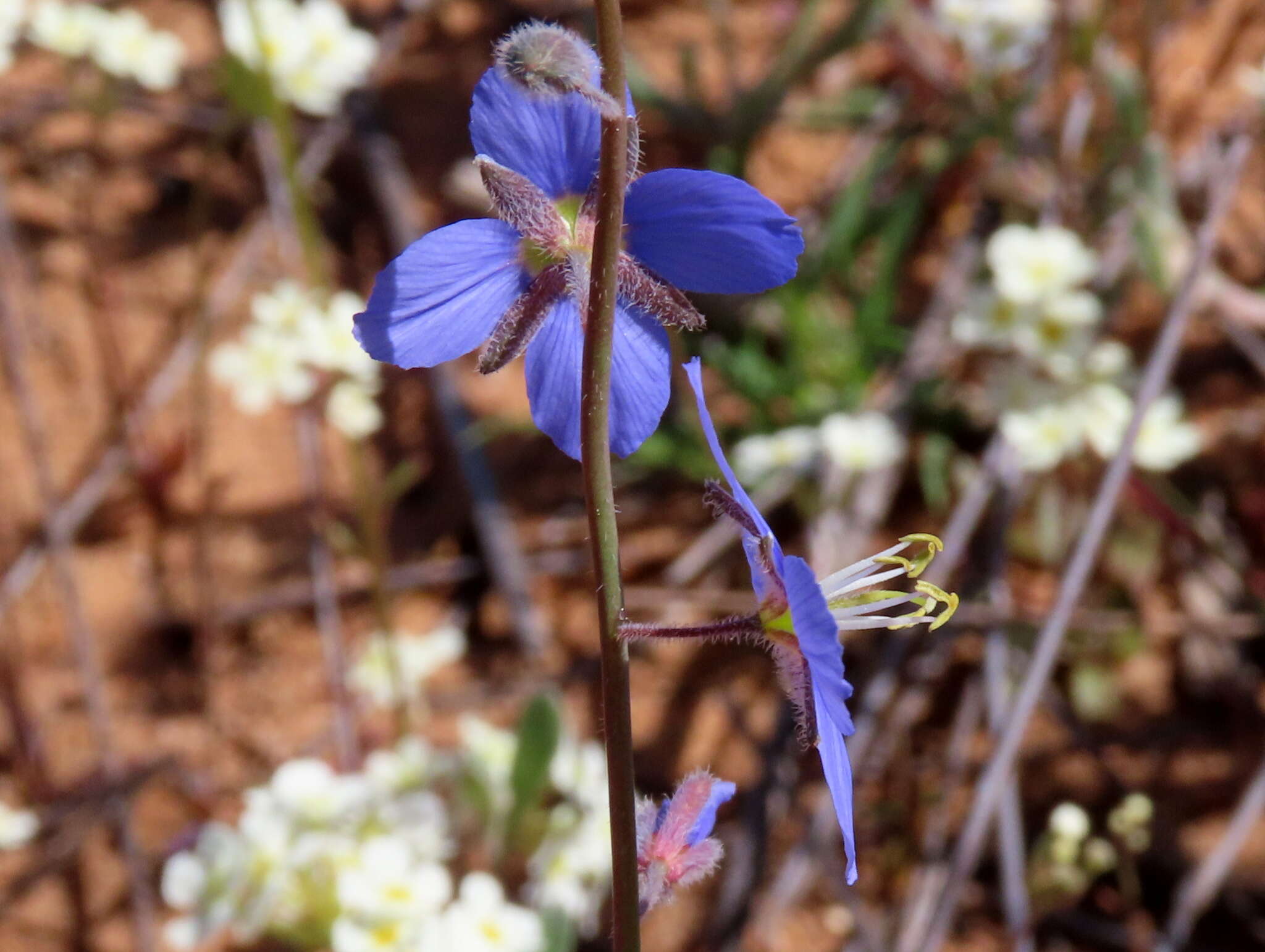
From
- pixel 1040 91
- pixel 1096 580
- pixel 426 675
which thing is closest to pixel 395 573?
pixel 426 675

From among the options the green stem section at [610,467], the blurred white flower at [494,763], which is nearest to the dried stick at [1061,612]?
the blurred white flower at [494,763]

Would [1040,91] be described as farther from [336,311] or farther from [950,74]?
[336,311]

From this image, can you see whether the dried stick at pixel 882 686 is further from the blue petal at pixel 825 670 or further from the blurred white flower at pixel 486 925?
the blue petal at pixel 825 670

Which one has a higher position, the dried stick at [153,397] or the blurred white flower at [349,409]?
the blurred white flower at [349,409]

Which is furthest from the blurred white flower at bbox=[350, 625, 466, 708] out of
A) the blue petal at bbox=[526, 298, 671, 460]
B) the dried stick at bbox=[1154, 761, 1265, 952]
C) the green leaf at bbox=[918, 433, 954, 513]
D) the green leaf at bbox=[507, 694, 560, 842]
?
the dried stick at bbox=[1154, 761, 1265, 952]

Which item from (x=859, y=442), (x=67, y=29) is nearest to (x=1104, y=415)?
(x=859, y=442)

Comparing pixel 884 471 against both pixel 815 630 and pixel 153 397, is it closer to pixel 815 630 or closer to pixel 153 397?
pixel 153 397
